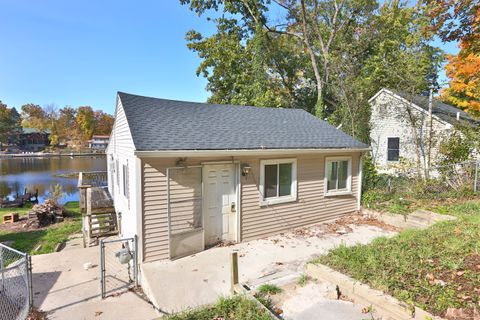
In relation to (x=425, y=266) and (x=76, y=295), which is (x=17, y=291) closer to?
(x=76, y=295)

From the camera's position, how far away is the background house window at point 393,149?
1706 centimetres

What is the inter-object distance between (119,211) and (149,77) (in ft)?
43.0

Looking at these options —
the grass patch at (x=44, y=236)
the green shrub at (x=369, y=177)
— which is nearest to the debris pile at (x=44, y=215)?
the grass patch at (x=44, y=236)

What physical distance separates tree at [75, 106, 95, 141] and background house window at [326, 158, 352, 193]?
279 ft

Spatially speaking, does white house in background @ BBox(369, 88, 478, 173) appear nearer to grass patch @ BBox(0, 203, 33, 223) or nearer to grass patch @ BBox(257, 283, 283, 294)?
grass patch @ BBox(257, 283, 283, 294)

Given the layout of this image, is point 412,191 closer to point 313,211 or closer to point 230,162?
point 313,211

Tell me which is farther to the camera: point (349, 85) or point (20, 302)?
point (349, 85)

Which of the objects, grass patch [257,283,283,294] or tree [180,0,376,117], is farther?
tree [180,0,376,117]

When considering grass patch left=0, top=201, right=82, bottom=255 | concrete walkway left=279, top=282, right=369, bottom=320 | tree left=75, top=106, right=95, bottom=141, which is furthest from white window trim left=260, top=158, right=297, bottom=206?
tree left=75, top=106, right=95, bottom=141

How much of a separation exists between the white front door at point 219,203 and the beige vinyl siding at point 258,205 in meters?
0.28

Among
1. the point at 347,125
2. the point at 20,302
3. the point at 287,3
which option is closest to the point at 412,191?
the point at 347,125

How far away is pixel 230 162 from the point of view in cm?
743

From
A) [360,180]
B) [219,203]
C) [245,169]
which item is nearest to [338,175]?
[360,180]

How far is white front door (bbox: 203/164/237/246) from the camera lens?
23.5ft
